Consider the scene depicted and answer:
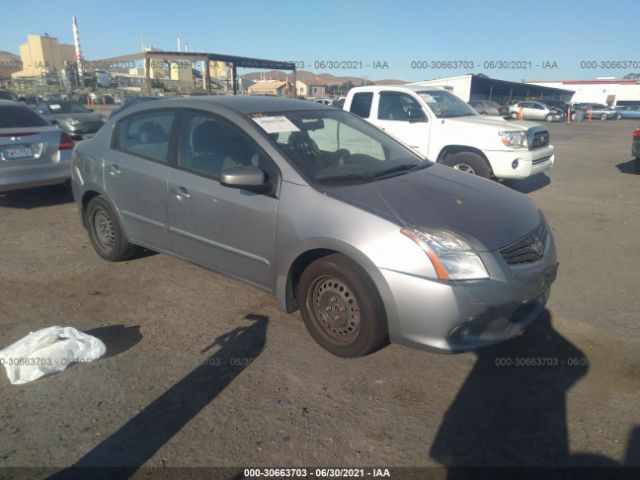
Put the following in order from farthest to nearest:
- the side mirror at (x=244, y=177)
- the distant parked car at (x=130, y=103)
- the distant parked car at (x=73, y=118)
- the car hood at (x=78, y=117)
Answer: the car hood at (x=78, y=117) < the distant parked car at (x=73, y=118) < the distant parked car at (x=130, y=103) < the side mirror at (x=244, y=177)

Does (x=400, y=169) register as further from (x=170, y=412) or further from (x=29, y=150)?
(x=29, y=150)

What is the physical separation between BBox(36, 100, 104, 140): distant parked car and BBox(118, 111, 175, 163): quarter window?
37.8 ft

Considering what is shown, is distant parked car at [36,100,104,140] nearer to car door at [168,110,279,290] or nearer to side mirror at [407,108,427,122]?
side mirror at [407,108,427,122]

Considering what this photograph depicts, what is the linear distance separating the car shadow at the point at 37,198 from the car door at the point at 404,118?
5.45m

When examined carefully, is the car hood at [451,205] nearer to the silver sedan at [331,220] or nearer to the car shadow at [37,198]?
the silver sedan at [331,220]

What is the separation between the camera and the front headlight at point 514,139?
7273mm

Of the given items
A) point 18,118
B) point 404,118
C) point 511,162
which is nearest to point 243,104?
point 18,118

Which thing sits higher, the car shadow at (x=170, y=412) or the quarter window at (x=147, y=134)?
the quarter window at (x=147, y=134)

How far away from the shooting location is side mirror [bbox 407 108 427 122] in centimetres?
783

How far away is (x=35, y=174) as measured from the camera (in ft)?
21.2

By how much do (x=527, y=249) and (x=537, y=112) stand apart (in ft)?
123

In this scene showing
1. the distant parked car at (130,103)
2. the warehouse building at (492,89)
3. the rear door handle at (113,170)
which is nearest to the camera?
the rear door handle at (113,170)

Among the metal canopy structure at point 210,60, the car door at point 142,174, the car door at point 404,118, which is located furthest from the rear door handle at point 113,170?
the metal canopy structure at point 210,60

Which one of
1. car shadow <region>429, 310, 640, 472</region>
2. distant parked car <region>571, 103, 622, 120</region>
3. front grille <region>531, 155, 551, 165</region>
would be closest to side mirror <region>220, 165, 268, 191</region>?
car shadow <region>429, 310, 640, 472</region>
